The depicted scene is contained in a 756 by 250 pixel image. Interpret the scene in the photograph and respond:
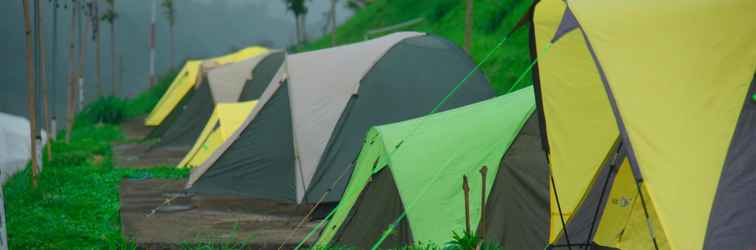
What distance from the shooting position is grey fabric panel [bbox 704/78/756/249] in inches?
317

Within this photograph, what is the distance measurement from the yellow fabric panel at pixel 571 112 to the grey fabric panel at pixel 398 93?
Answer: 17.0ft

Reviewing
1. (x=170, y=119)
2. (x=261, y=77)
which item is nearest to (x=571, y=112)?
(x=261, y=77)

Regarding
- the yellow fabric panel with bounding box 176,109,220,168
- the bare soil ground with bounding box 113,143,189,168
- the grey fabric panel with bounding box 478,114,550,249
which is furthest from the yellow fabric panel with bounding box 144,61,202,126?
the grey fabric panel with bounding box 478,114,550,249

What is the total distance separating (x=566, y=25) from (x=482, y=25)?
18.7 metres

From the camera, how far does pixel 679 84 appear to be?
28.2 feet

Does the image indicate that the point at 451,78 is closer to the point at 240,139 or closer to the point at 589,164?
the point at 240,139

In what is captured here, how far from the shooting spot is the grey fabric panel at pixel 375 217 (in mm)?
10953

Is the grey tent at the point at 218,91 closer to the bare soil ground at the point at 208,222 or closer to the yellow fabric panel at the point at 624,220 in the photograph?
the bare soil ground at the point at 208,222

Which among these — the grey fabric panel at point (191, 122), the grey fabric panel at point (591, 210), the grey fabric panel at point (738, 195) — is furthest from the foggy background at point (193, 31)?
the grey fabric panel at point (738, 195)

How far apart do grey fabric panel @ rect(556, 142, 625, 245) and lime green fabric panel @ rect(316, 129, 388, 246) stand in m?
1.92

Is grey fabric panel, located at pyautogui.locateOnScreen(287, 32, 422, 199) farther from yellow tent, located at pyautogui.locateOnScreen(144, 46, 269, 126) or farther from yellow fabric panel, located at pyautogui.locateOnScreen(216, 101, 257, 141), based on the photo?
yellow tent, located at pyautogui.locateOnScreen(144, 46, 269, 126)

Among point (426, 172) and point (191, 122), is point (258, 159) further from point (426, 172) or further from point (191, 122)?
point (191, 122)

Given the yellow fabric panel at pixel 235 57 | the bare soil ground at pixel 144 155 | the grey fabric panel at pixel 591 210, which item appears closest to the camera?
the grey fabric panel at pixel 591 210

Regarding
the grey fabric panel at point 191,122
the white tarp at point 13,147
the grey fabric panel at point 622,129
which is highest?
the grey fabric panel at point 622,129
